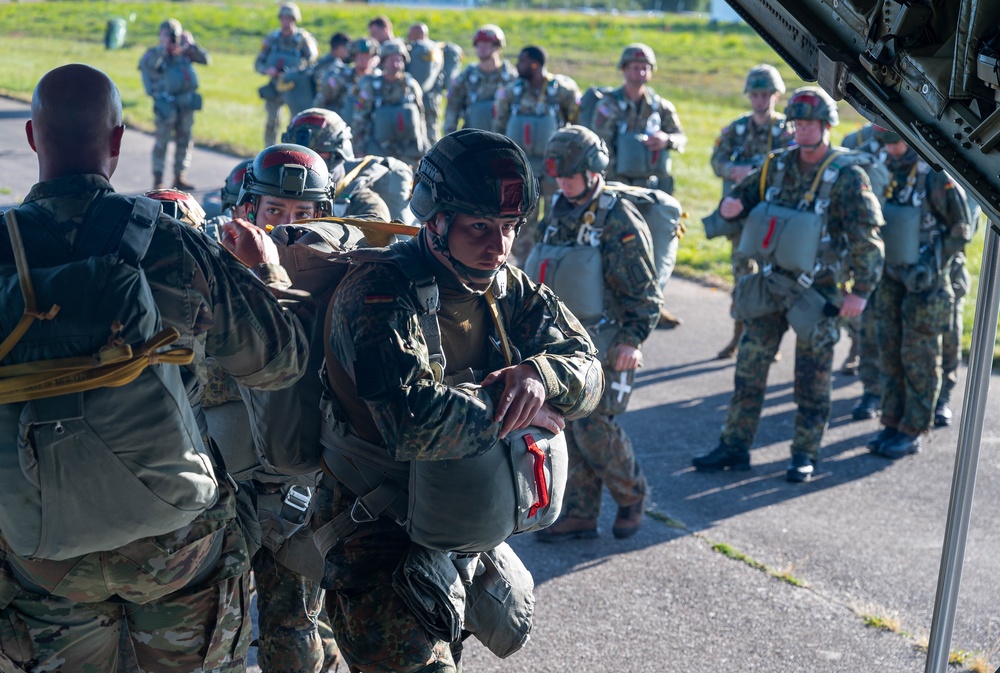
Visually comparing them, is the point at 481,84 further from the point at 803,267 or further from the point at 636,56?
the point at 803,267

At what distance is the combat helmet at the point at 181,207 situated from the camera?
4.06m

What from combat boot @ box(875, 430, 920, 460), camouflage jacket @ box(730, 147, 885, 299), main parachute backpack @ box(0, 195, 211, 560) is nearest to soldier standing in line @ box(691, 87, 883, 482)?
camouflage jacket @ box(730, 147, 885, 299)

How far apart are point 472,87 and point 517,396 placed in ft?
35.4

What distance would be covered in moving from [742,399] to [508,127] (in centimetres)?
549

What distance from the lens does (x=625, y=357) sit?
18.5 feet

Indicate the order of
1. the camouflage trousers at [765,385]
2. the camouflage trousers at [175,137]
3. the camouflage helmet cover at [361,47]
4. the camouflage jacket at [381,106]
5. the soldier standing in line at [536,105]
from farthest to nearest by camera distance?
the camouflage trousers at [175,137] < the camouflage helmet cover at [361,47] < the camouflage jacket at [381,106] < the soldier standing in line at [536,105] < the camouflage trousers at [765,385]

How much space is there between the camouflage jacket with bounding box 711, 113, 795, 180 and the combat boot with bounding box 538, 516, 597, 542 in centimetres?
464

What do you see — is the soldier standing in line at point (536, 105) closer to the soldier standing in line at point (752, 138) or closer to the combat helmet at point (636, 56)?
A: the combat helmet at point (636, 56)

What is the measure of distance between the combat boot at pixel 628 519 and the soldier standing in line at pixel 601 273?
0.64ft

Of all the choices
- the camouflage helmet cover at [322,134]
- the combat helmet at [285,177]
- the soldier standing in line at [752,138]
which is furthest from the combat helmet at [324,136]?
the soldier standing in line at [752,138]

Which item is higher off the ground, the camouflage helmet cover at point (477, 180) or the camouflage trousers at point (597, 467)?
the camouflage helmet cover at point (477, 180)

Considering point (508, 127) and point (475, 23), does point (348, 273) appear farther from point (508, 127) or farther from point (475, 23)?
point (475, 23)

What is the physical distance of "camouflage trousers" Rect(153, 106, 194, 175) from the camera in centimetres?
1523

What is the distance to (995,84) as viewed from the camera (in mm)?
2473
